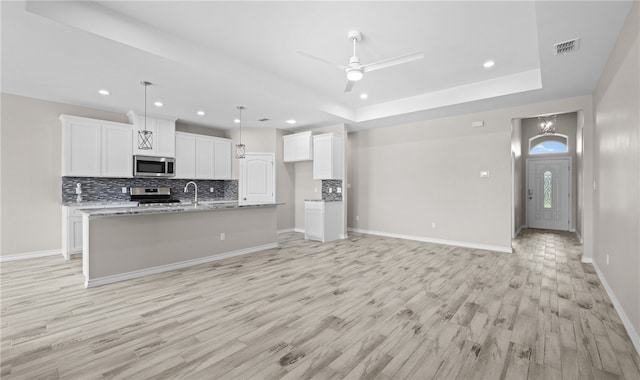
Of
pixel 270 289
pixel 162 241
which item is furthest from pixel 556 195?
pixel 162 241

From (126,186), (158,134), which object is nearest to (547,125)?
(158,134)

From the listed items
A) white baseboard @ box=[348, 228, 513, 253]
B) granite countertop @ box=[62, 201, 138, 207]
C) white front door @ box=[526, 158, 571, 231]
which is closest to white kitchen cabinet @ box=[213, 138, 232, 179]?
granite countertop @ box=[62, 201, 138, 207]

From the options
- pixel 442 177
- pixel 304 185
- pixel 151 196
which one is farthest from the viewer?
pixel 304 185

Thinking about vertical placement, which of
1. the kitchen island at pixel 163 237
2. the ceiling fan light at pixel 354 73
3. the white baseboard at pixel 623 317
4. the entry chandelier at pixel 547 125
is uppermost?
the entry chandelier at pixel 547 125

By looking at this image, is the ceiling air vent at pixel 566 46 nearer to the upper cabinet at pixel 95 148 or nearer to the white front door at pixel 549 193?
the white front door at pixel 549 193

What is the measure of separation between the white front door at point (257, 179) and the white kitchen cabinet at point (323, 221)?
1.36 m

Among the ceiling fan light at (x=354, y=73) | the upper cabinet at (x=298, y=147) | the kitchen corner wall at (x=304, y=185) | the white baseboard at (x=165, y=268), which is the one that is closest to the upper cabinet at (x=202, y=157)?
the upper cabinet at (x=298, y=147)

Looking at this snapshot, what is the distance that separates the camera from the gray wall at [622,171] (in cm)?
224

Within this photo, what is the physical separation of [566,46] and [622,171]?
1.42 metres

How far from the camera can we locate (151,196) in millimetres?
6191

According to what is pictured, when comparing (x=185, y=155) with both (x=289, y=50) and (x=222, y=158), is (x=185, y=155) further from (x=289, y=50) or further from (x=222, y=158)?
(x=289, y=50)

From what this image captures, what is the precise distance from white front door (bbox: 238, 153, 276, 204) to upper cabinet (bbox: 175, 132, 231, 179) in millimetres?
447

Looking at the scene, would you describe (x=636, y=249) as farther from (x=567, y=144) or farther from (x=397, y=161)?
(x=567, y=144)

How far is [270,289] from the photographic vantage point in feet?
11.0
